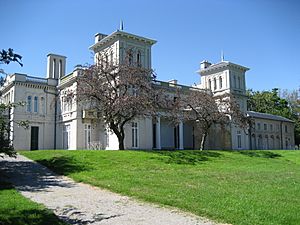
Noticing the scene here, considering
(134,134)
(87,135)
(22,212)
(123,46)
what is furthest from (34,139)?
(22,212)

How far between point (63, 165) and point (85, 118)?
15.0m

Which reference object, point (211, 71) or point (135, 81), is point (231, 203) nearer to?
point (135, 81)

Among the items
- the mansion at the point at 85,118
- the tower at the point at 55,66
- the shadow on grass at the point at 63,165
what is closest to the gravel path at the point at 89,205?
the shadow on grass at the point at 63,165

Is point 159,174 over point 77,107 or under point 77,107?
under

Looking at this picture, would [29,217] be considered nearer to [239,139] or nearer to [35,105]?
[35,105]

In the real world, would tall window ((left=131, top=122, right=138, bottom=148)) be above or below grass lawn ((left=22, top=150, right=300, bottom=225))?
above

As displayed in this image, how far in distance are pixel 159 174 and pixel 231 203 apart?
703cm

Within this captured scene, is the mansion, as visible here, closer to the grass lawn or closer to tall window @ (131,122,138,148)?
tall window @ (131,122,138,148)

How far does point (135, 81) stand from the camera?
26031 mm

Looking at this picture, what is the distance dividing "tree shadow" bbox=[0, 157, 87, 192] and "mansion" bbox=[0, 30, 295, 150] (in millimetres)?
11828

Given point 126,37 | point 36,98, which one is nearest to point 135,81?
point 126,37

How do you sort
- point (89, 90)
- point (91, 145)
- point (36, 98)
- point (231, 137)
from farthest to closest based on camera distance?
1. point (231, 137)
2. point (36, 98)
3. point (91, 145)
4. point (89, 90)

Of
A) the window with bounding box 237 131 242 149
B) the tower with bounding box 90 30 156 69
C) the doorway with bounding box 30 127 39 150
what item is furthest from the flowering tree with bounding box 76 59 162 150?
the window with bounding box 237 131 242 149

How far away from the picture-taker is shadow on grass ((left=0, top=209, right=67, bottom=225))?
298 inches
